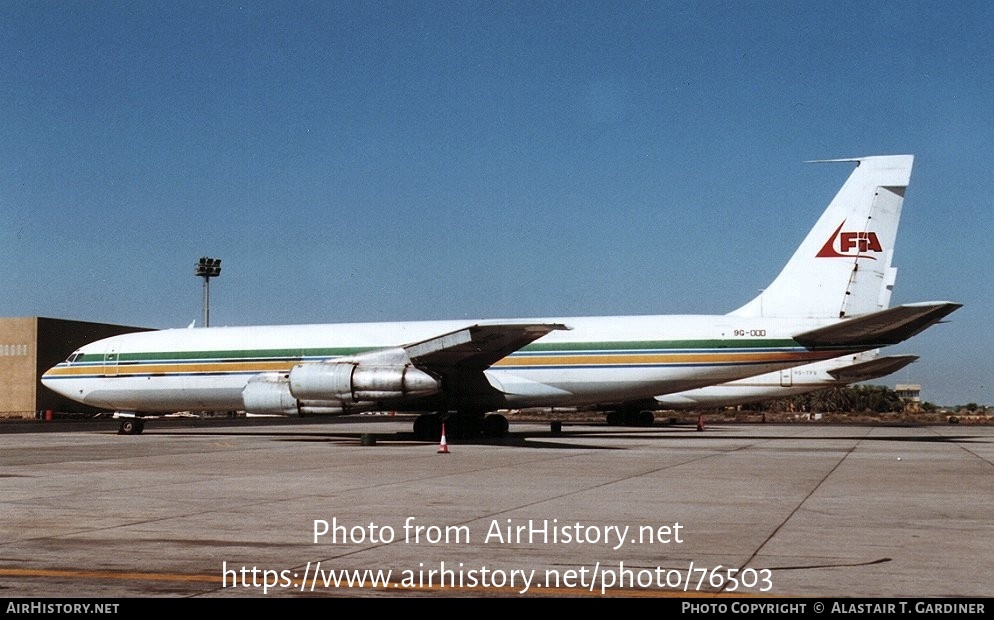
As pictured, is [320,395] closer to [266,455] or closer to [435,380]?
[435,380]

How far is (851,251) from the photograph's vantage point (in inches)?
1026

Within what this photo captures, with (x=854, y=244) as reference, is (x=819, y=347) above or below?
below

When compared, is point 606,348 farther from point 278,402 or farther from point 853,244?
point 278,402

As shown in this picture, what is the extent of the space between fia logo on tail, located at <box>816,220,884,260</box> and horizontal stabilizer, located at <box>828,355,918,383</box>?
10.7 m

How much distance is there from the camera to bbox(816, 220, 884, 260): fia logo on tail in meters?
26.0

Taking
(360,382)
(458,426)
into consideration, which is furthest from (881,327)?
(360,382)

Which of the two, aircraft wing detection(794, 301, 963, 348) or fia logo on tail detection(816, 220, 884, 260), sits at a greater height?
fia logo on tail detection(816, 220, 884, 260)

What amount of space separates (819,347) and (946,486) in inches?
473

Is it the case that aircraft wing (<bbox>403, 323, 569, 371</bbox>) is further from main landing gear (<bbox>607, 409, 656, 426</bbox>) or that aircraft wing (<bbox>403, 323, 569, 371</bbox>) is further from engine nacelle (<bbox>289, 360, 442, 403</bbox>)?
main landing gear (<bbox>607, 409, 656, 426</bbox>)

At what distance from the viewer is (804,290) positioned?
26.4 meters

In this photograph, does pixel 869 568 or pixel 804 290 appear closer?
pixel 869 568

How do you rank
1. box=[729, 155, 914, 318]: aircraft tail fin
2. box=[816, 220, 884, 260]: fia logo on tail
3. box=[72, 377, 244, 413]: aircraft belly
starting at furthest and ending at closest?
box=[72, 377, 244, 413]: aircraft belly → box=[816, 220, 884, 260]: fia logo on tail → box=[729, 155, 914, 318]: aircraft tail fin

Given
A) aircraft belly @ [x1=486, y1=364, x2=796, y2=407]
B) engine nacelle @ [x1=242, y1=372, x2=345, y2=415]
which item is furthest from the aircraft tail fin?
engine nacelle @ [x1=242, y1=372, x2=345, y2=415]
